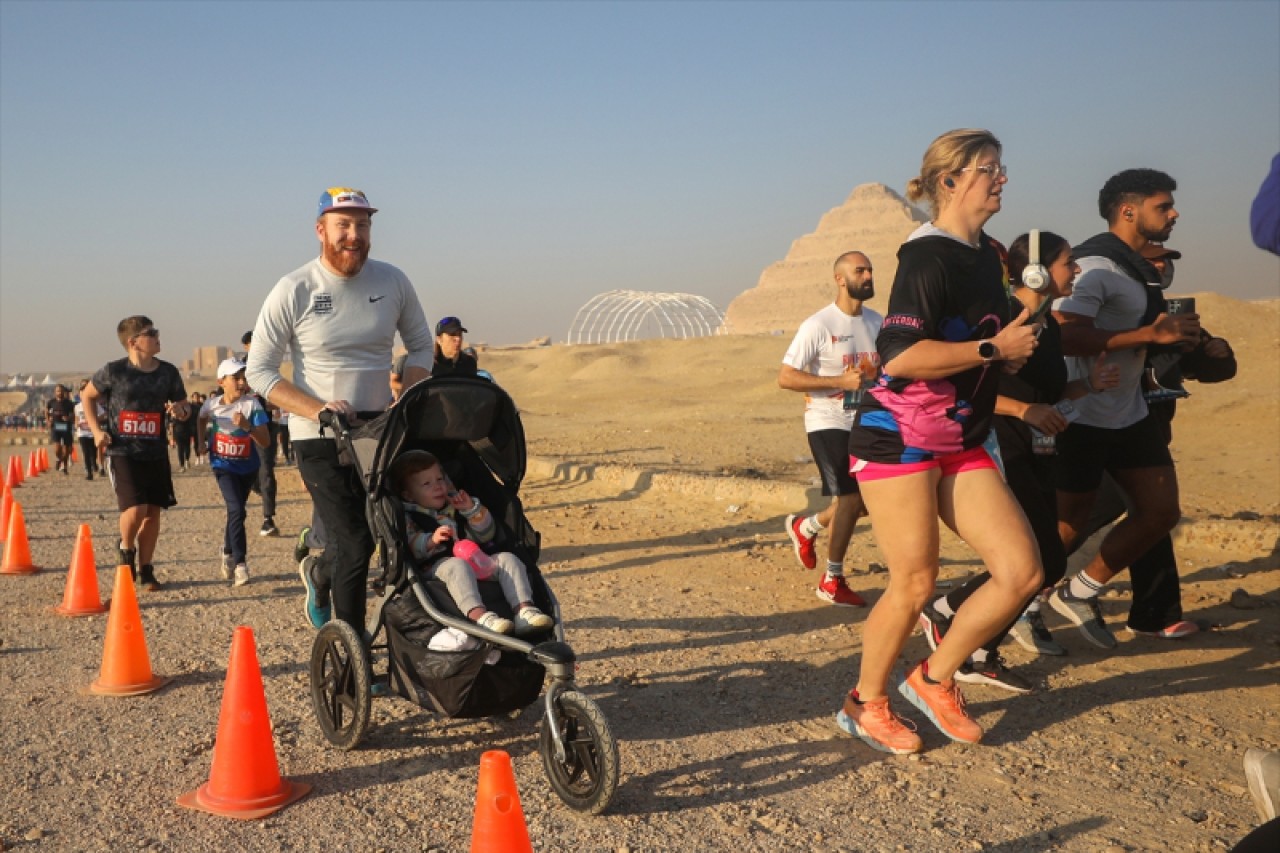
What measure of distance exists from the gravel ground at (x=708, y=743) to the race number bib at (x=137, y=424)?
1364mm

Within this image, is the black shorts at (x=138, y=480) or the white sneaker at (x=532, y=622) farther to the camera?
the black shorts at (x=138, y=480)

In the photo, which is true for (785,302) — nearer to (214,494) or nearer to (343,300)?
(214,494)

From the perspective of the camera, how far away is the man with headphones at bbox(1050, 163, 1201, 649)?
19.3ft

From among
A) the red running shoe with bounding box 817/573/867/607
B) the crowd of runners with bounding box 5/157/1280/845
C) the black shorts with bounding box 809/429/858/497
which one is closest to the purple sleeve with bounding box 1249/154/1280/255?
the crowd of runners with bounding box 5/157/1280/845

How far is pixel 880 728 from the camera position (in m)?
4.61

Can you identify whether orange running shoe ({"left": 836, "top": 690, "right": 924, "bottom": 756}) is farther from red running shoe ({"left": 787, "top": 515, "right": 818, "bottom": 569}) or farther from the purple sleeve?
red running shoe ({"left": 787, "top": 515, "right": 818, "bottom": 569})

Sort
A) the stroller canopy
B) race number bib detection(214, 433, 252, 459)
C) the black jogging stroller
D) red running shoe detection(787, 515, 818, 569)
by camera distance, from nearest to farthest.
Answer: the black jogging stroller → the stroller canopy → red running shoe detection(787, 515, 818, 569) → race number bib detection(214, 433, 252, 459)

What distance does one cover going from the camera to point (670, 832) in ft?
12.7

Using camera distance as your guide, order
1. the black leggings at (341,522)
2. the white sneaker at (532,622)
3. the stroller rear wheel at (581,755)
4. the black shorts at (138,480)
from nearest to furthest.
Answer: the stroller rear wheel at (581,755), the white sneaker at (532,622), the black leggings at (341,522), the black shorts at (138,480)

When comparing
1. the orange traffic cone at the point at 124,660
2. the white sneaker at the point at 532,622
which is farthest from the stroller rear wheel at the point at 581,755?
the orange traffic cone at the point at 124,660

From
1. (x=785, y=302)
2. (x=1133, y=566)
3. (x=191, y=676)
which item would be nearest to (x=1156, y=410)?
(x=1133, y=566)

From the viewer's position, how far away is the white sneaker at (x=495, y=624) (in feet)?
14.2

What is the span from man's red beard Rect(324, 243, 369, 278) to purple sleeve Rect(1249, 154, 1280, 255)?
12.8ft

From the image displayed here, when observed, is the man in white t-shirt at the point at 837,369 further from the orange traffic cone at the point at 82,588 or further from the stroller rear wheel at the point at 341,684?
the orange traffic cone at the point at 82,588
